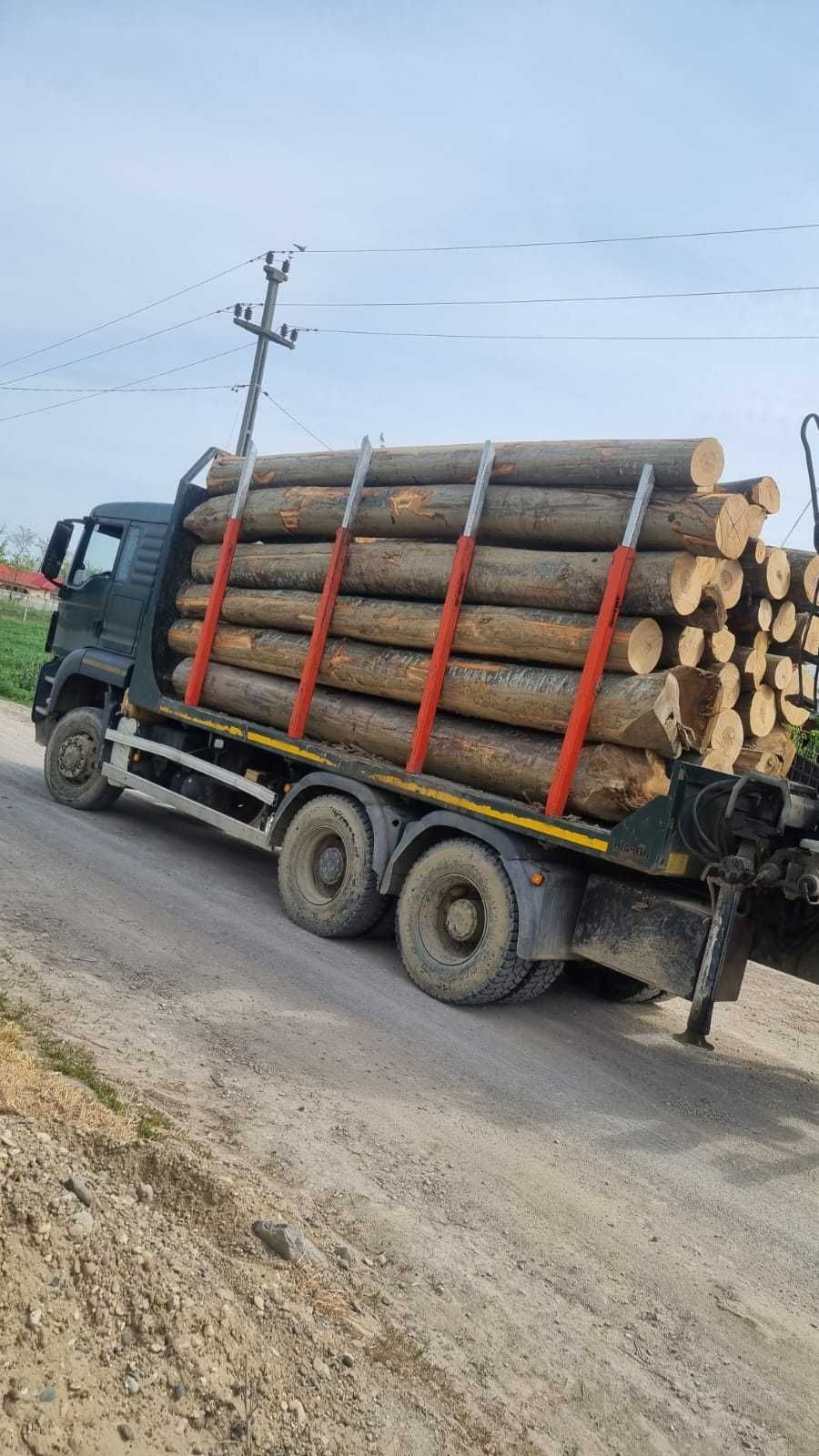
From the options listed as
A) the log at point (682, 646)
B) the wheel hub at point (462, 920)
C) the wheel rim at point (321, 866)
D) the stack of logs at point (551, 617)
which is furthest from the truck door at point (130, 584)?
the log at point (682, 646)

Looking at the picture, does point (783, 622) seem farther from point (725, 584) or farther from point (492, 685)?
point (492, 685)

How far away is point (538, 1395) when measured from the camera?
3.22m

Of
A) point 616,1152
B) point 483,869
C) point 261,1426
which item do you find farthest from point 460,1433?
point 483,869

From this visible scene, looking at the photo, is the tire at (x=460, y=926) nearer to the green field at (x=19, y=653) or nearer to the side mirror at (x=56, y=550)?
the side mirror at (x=56, y=550)

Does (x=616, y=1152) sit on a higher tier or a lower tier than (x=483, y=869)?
lower

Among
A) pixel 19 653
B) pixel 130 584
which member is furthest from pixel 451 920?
pixel 19 653

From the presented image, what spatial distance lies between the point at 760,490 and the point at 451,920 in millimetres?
3383

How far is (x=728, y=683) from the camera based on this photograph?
6.87 metres

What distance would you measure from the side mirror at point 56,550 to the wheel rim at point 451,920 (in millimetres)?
6108

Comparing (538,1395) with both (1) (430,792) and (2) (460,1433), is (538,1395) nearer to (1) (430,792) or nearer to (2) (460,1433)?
(2) (460,1433)

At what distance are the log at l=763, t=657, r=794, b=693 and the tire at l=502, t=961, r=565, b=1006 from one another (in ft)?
7.85

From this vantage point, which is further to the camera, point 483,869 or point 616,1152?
point 483,869

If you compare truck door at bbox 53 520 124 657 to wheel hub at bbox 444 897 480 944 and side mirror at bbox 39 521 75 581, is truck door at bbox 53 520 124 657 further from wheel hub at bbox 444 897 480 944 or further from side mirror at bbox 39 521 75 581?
wheel hub at bbox 444 897 480 944

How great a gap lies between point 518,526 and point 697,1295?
4.86 metres
